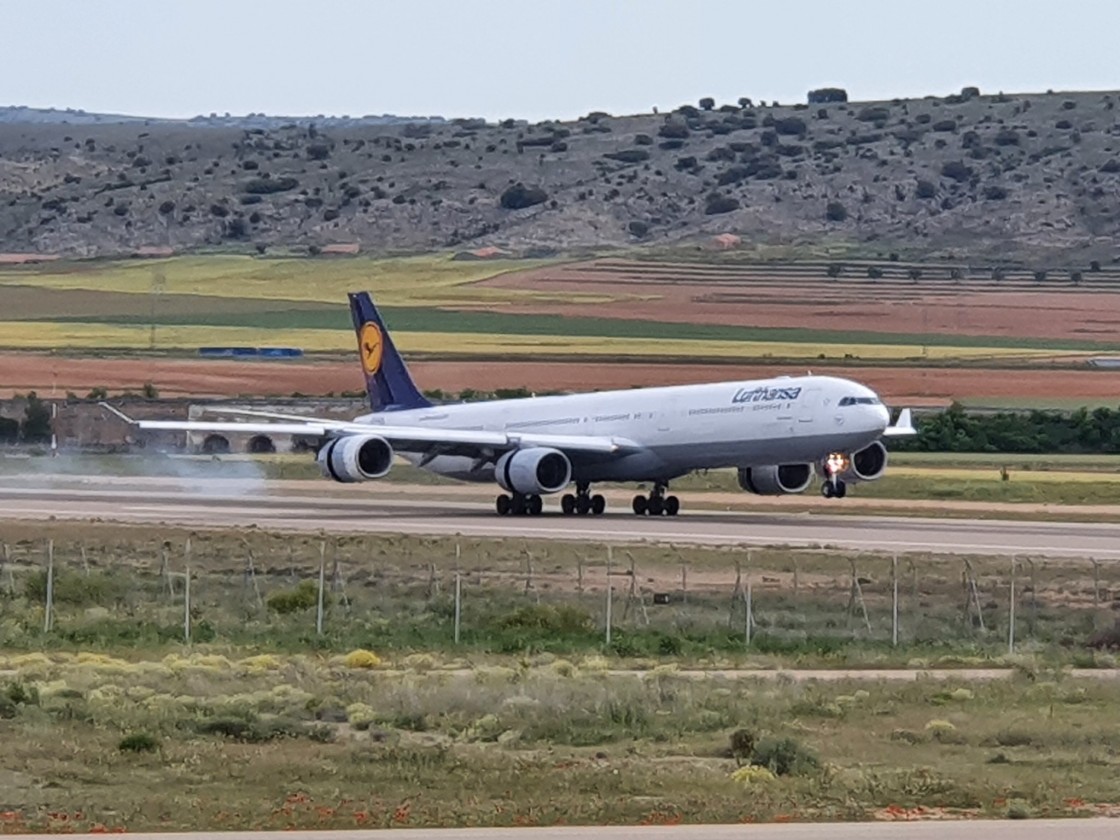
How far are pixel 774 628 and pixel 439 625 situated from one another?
536cm

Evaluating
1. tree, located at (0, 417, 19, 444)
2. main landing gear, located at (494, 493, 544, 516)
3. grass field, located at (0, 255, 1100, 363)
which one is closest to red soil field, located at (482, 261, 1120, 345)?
grass field, located at (0, 255, 1100, 363)

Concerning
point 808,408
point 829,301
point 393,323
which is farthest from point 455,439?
point 829,301

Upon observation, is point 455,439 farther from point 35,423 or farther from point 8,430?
point 8,430

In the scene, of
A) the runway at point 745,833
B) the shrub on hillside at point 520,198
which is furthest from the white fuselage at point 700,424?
the shrub on hillside at point 520,198

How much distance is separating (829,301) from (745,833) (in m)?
108

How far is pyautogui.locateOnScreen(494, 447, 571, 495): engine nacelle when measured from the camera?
66.6 m

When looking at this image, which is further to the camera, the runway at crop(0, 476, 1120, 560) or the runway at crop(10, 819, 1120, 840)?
the runway at crop(0, 476, 1120, 560)

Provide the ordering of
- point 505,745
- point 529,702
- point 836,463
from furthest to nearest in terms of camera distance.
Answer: point 836,463 → point 529,702 → point 505,745

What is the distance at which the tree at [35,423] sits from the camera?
321 ft

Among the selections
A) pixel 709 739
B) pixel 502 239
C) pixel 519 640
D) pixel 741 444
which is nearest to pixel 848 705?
pixel 709 739

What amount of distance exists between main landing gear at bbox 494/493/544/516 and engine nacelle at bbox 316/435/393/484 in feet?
10.7

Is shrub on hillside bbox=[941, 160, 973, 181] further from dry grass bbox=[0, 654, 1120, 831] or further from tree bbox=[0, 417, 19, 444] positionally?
dry grass bbox=[0, 654, 1120, 831]

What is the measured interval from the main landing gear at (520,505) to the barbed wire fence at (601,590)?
1232 centimetres

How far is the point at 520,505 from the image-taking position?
68250 millimetres
